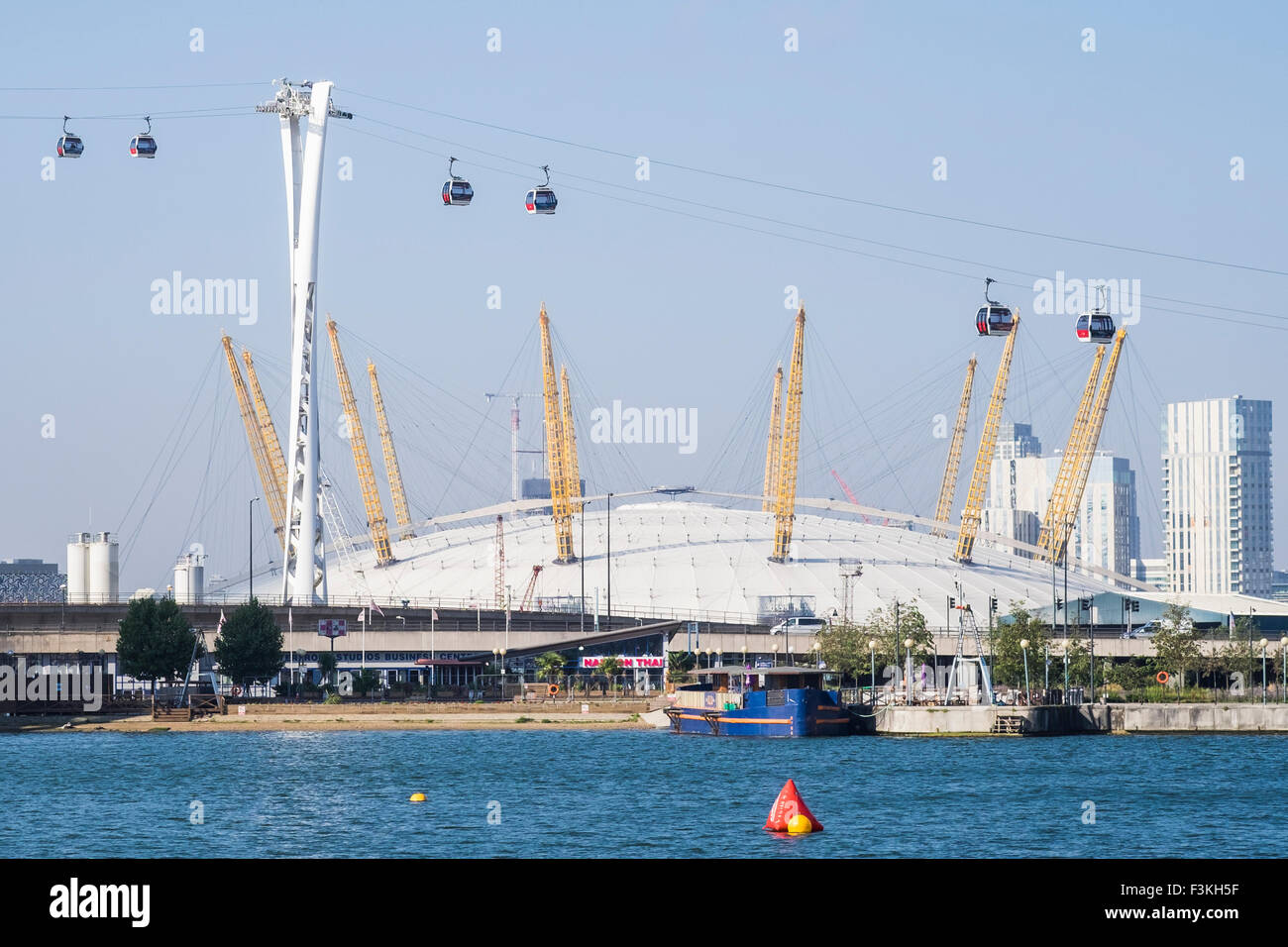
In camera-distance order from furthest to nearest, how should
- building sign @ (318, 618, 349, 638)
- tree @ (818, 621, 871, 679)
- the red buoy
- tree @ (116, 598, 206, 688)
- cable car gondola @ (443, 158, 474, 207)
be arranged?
building sign @ (318, 618, 349, 638) → tree @ (818, 621, 871, 679) → tree @ (116, 598, 206, 688) → cable car gondola @ (443, 158, 474, 207) → the red buoy

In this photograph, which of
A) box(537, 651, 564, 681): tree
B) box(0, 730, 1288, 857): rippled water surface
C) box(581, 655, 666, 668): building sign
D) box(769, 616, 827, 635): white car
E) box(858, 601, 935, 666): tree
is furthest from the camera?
box(769, 616, 827, 635): white car

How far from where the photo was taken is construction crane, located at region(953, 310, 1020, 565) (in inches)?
7416

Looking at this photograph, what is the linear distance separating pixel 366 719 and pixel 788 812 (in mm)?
67852

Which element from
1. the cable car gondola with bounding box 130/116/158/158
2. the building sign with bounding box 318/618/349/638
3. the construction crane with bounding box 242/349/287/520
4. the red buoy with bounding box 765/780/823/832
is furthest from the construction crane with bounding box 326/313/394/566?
the red buoy with bounding box 765/780/823/832

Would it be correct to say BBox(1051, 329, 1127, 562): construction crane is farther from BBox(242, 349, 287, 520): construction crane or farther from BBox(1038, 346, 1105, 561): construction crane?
BBox(242, 349, 287, 520): construction crane

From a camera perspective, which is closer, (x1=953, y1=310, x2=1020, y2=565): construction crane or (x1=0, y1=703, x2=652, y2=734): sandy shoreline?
(x1=0, y1=703, x2=652, y2=734): sandy shoreline

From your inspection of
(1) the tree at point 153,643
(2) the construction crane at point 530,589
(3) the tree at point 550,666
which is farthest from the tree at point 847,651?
(1) the tree at point 153,643

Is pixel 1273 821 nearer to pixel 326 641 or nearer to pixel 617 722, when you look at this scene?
pixel 617 722

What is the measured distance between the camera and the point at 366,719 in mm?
116562

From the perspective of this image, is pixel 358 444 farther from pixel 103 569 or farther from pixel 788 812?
pixel 788 812

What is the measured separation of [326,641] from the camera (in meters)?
143

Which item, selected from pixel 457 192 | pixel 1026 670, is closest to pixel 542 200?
pixel 457 192

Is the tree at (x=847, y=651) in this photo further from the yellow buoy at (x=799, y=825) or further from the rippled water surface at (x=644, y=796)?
the yellow buoy at (x=799, y=825)

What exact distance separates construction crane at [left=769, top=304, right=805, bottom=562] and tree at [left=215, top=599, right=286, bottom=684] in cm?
6161
